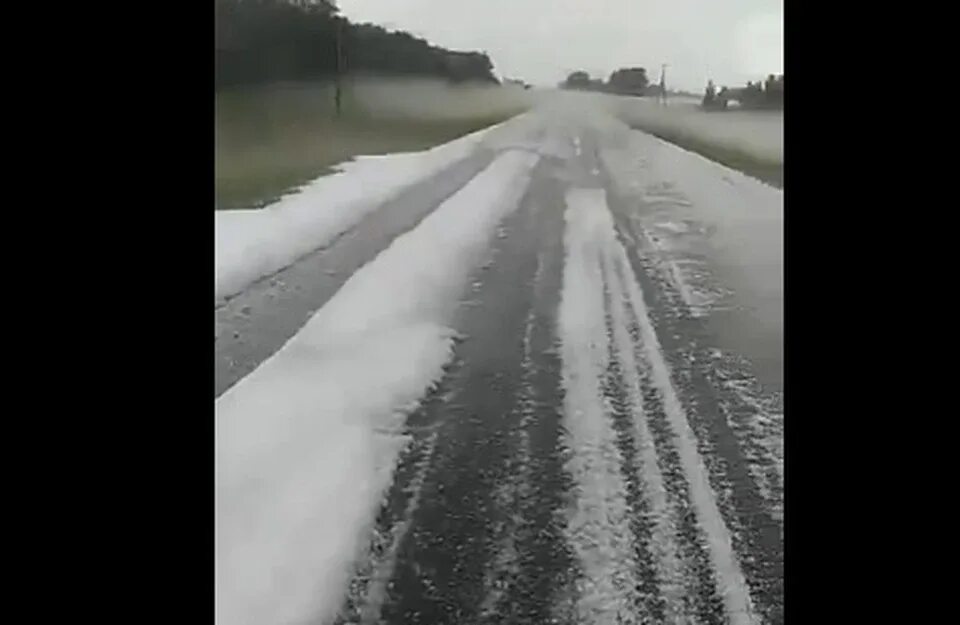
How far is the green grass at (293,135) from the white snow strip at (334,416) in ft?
0.40

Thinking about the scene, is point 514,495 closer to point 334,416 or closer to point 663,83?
point 334,416

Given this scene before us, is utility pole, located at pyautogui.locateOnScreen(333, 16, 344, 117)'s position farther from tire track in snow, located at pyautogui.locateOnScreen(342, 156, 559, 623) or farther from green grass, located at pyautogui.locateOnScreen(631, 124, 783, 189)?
green grass, located at pyautogui.locateOnScreen(631, 124, 783, 189)

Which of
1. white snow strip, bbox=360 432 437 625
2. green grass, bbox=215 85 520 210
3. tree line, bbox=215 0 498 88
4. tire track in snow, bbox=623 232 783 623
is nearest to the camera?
white snow strip, bbox=360 432 437 625

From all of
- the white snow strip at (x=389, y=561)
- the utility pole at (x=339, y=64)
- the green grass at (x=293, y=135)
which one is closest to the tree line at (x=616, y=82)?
the green grass at (x=293, y=135)

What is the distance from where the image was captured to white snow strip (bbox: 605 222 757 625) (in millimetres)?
1322

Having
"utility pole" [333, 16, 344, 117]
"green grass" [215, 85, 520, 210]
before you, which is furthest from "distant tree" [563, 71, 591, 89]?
"utility pole" [333, 16, 344, 117]

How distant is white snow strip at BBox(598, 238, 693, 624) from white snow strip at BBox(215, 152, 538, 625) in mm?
243

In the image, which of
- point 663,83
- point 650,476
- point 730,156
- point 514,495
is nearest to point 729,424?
point 650,476

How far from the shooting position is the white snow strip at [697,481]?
132 cm

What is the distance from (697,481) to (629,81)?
0.70m

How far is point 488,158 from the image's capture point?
5.78 feet

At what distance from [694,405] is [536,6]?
697 millimetres
